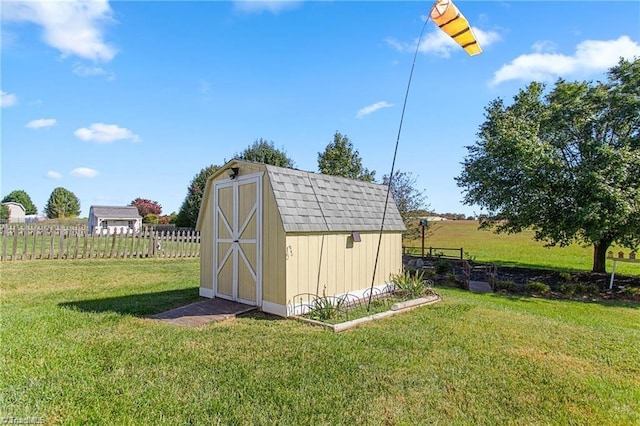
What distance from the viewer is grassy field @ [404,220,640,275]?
1455 centimetres

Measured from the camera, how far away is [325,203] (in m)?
6.77

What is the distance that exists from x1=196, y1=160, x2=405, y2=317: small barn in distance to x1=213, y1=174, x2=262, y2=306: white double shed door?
0.06 feet

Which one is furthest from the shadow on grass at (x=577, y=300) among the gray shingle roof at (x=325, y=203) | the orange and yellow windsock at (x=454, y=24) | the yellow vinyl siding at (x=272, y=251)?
the orange and yellow windsock at (x=454, y=24)

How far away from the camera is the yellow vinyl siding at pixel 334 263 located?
5.81m

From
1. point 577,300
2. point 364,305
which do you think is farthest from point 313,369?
point 577,300

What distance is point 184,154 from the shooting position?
574 inches

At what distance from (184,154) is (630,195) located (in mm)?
15169

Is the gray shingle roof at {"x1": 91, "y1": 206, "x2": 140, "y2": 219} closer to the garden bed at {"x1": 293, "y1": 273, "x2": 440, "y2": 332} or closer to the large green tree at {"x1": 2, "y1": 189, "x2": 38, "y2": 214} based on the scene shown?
the garden bed at {"x1": 293, "y1": 273, "x2": 440, "y2": 332}

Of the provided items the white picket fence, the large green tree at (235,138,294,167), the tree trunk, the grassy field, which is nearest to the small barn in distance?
the white picket fence

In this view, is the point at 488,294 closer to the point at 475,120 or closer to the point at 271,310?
the point at 271,310

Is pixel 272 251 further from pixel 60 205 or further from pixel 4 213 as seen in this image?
pixel 60 205

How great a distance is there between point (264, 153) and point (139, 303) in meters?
19.0

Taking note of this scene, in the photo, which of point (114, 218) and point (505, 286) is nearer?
point (505, 286)

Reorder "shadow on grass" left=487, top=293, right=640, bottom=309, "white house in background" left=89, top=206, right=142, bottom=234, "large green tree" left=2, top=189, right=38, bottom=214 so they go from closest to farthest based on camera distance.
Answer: "shadow on grass" left=487, top=293, right=640, bottom=309
"white house in background" left=89, top=206, right=142, bottom=234
"large green tree" left=2, top=189, right=38, bottom=214
